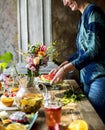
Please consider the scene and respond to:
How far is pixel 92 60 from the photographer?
245 cm

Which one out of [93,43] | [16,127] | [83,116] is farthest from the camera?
[93,43]

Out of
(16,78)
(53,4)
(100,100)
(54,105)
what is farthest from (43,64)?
(53,4)

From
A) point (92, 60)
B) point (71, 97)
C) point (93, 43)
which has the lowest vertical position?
point (71, 97)

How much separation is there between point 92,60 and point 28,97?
748mm

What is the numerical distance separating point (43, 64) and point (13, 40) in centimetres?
216

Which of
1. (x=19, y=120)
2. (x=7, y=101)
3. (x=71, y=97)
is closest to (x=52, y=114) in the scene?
(x=19, y=120)

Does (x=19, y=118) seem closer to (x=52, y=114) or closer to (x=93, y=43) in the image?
(x=52, y=114)

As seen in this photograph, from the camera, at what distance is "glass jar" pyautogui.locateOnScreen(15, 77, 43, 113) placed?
1.82 metres

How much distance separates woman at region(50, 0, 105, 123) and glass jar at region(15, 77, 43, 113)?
0.44m

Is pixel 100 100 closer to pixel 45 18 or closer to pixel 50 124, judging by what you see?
pixel 50 124

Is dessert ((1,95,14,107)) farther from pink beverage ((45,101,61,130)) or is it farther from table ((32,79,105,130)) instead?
pink beverage ((45,101,61,130))

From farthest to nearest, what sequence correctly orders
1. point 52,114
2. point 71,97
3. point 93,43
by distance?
point 93,43
point 71,97
point 52,114

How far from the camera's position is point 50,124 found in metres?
1.58

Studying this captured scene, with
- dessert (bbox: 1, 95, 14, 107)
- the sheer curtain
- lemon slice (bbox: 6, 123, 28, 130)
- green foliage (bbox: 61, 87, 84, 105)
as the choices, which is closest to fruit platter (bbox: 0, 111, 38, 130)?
lemon slice (bbox: 6, 123, 28, 130)
